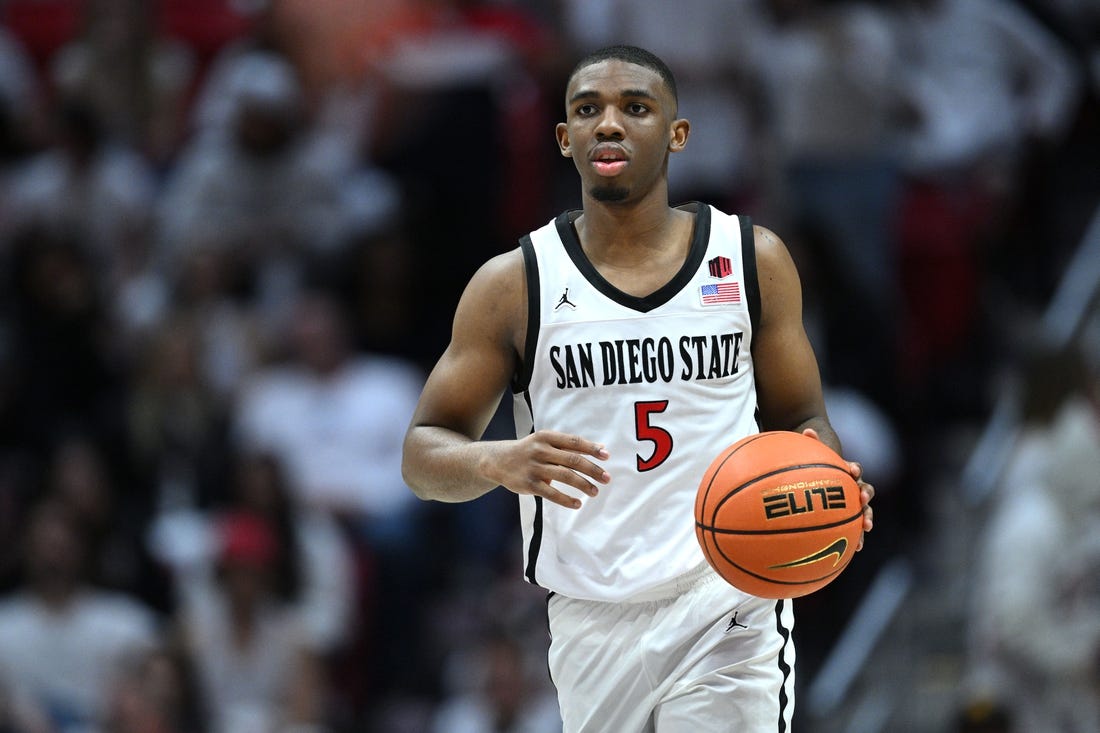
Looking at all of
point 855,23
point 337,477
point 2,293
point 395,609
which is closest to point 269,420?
point 337,477

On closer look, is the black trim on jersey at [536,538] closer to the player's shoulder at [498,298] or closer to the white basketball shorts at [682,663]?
the white basketball shorts at [682,663]

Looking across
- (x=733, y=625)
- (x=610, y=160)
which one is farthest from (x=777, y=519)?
(x=610, y=160)

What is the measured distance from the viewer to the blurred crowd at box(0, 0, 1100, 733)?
31.7ft

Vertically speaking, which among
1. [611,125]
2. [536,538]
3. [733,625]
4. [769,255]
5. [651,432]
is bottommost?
[733,625]

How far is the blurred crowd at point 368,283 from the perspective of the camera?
9.67 m

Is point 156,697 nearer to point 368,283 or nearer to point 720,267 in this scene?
point 368,283

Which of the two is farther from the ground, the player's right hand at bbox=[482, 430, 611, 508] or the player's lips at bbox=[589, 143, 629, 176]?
the player's lips at bbox=[589, 143, 629, 176]

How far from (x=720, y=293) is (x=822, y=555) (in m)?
0.88

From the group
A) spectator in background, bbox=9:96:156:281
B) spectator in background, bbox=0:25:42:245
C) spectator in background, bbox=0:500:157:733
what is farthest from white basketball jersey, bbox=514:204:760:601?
spectator in background, bbox=0:25:42:245

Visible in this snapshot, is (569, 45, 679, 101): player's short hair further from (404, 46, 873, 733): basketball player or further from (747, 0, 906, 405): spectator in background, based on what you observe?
(747, 0, 906, 405): spectator in background

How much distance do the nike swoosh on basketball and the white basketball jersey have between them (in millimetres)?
419

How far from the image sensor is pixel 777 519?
465 cm

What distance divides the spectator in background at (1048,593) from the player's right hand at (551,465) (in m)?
4.85

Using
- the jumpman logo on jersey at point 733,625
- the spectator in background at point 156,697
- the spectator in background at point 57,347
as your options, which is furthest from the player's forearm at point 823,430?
the spectator in background at point 57,347
